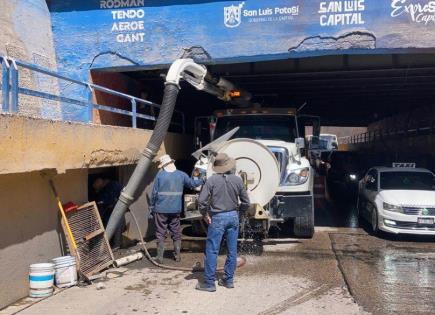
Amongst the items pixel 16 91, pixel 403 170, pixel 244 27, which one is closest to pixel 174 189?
pixel 16 91

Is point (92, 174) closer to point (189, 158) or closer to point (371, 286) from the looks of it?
point (189, 158)

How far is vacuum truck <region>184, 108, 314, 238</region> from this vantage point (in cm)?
880

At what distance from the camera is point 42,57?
1122cm

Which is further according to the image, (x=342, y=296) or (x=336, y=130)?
(x=336, y=130)

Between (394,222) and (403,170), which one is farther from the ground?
(403,170)

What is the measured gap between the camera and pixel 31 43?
10812 mm

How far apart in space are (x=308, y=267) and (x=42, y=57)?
7.39m

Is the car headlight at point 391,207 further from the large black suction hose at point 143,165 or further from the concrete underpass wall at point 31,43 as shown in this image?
the concrete underpass wall at point 31,43

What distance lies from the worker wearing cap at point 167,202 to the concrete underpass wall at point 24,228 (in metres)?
1.59

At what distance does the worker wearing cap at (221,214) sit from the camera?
6.68m

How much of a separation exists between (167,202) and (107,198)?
156 cm

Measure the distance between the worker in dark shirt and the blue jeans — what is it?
10.3 ft

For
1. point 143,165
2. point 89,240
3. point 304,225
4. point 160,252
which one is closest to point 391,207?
point 304,225

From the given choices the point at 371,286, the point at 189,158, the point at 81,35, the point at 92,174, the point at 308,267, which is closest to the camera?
the point at 371,286
